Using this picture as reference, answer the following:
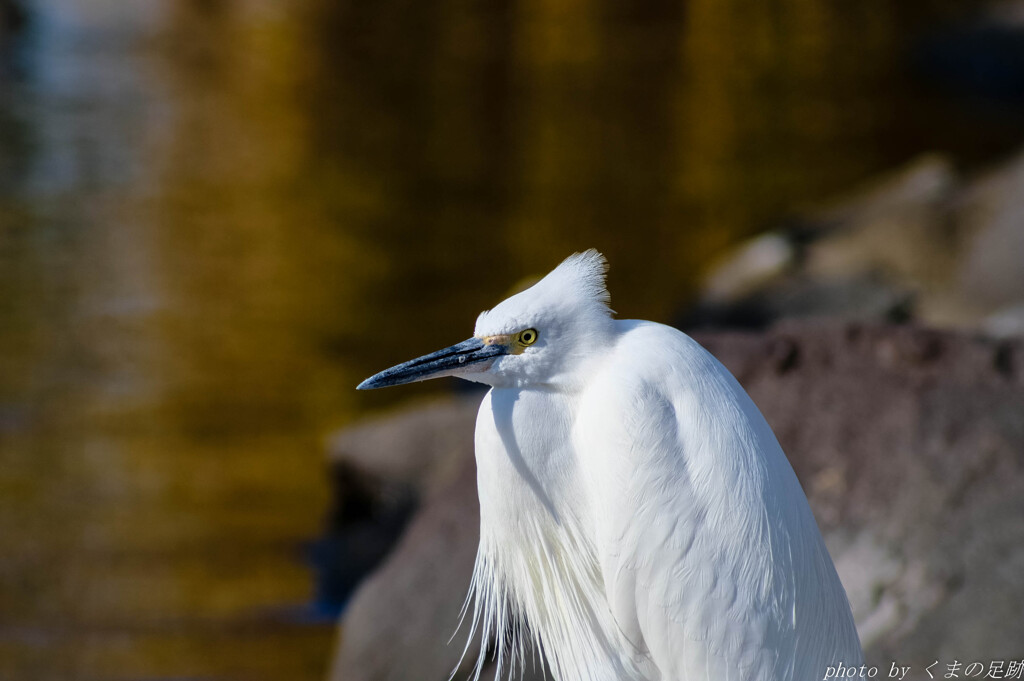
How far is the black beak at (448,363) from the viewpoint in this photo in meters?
1.92

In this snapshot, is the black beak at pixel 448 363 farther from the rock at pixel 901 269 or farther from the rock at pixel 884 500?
the rock at pixel 901 269

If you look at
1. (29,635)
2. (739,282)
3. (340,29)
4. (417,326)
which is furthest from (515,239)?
(340,29)

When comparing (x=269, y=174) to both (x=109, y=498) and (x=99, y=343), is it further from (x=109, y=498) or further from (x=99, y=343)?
(x=109, y=498)

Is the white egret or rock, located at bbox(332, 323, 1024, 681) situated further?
rock, located at bbox(332, 323, 1024, 681)

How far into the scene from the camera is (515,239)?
31.3ft

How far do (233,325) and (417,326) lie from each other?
127 centimetres

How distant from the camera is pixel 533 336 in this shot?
197 cm

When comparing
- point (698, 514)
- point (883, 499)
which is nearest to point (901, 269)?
point (883, 499)

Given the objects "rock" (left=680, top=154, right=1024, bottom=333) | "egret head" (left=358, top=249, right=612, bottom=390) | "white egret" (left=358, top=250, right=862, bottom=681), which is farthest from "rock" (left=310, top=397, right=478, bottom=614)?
"egret head" (left=358, top=249, right=612, bottom=390)

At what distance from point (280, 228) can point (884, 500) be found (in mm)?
7547

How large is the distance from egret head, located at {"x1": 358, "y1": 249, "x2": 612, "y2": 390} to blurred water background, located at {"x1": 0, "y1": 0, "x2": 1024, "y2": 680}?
97.0 inches

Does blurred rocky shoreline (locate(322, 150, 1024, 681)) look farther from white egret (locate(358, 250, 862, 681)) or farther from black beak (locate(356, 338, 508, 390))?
black beak (locate(356, 338, 508, 390))

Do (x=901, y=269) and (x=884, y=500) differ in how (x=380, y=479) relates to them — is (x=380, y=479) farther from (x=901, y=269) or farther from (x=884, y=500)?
(x=901, y=269)

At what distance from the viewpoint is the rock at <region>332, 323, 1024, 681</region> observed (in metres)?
2.90
